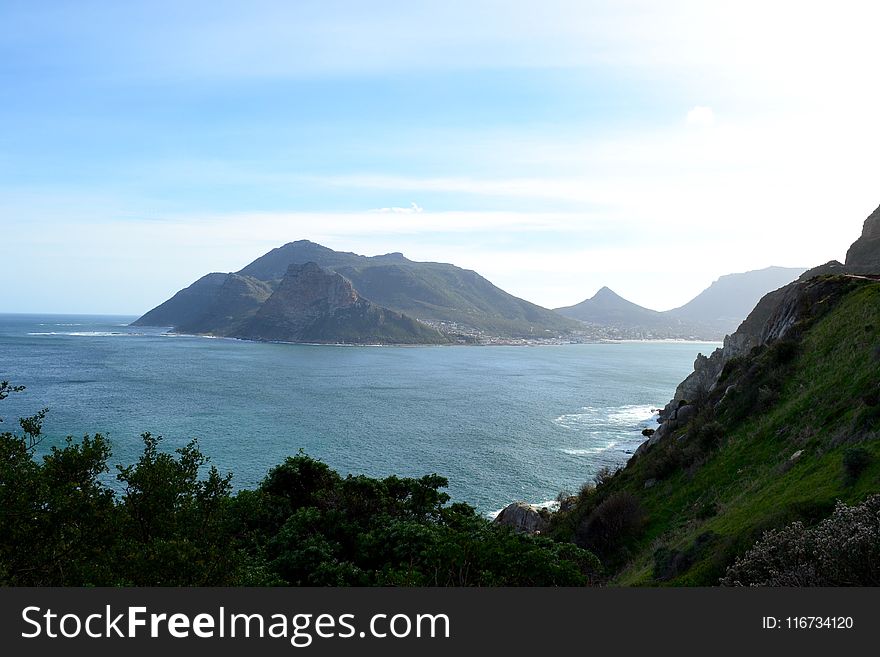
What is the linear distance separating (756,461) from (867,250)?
227 feet

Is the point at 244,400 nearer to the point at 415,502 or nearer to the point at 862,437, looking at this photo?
the point at 415,502

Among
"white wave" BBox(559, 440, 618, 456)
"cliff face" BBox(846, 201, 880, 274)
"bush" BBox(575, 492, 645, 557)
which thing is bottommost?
"white wave" BBox(559, 440, 618, 456)

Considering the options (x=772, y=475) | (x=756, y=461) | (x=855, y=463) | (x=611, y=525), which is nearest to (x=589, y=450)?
(x=611, y=525)

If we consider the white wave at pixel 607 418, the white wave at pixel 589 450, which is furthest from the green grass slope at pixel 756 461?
the white wave at pixel 607 418

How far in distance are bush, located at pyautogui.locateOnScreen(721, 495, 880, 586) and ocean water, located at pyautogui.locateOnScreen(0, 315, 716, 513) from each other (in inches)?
1554

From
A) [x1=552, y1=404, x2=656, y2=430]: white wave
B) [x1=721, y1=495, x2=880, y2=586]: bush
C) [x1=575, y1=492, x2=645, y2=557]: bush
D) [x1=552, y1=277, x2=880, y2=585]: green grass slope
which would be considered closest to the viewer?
A: [x1=721, y1=495, x2=880, y2=586]: bush

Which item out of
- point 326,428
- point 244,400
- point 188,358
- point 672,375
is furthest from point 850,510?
point 188,358

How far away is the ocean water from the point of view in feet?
214

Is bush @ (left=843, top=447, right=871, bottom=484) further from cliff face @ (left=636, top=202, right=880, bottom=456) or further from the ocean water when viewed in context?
the ocean water

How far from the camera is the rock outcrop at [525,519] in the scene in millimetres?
39566

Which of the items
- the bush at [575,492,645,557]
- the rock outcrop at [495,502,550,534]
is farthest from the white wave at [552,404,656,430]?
the bush at [575,492,645,557]

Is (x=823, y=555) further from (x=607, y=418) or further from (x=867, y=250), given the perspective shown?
(x=607, y=418)

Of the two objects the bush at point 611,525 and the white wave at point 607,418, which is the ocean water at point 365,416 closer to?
the white wave at point 607,418

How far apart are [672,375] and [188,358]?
167 meters
